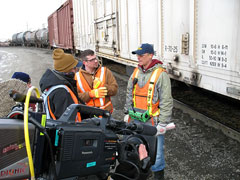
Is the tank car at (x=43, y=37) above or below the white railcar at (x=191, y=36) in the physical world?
above

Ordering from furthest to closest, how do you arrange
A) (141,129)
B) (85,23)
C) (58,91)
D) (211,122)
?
(85,23) → (211,122) → (58,91) → (141,129)

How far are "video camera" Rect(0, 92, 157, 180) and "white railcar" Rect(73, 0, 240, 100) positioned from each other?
2192 mm

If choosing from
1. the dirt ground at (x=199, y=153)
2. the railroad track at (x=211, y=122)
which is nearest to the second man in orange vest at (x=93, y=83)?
the dirt ground at (x=199, y=153)

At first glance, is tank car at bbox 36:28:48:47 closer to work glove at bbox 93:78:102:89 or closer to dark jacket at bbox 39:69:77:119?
work glove at bbox 93:78:102:89

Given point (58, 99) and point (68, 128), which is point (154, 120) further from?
point (68, 128)

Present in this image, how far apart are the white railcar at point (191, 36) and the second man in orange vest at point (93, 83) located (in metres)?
1.46

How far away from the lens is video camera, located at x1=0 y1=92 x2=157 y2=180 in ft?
3.70

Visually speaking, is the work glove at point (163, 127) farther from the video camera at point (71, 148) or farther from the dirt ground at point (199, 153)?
the video camera at point (71, 148)

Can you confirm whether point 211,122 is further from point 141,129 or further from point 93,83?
point 141,129


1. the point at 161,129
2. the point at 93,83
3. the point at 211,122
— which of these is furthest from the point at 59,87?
the point at 211,122

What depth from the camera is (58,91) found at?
7.70 ft

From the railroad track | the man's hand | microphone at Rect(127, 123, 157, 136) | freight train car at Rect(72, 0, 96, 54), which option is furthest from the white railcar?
freight train car at Rect(72, 0, 96, 54)

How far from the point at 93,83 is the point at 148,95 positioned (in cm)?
89

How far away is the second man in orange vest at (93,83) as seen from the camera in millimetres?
3385
